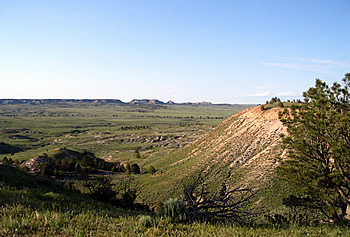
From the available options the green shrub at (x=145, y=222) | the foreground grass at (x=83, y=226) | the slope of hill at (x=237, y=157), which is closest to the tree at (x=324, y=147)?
the foreground grass at (x=83, y=226)

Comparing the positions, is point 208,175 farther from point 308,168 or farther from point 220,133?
point 308,168

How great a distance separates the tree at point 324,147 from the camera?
43.1 ft

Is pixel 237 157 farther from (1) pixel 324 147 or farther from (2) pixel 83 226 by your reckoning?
(2) pixel 83 226

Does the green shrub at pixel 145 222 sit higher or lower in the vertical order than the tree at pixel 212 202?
higher

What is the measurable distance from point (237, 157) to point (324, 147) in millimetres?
24633

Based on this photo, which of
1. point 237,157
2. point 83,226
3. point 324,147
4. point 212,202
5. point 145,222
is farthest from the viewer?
point 237,157

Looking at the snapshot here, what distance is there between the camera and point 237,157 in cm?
3834

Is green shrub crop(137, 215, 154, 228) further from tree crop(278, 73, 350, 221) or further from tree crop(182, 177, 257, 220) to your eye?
tree crop(278, 73, 350, 221)

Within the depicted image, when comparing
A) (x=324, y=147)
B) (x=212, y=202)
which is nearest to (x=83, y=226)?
(x=212, y=202)

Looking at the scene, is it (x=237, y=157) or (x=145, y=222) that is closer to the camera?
(x=145, y=222)

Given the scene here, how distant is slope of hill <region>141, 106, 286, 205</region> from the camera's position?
33125 millimetres

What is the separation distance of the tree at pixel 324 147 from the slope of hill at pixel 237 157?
51.7 feet

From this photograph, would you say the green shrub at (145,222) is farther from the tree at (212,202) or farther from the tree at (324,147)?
the tree at (324,147)

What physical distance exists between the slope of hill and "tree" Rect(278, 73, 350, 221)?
51.7 feet
